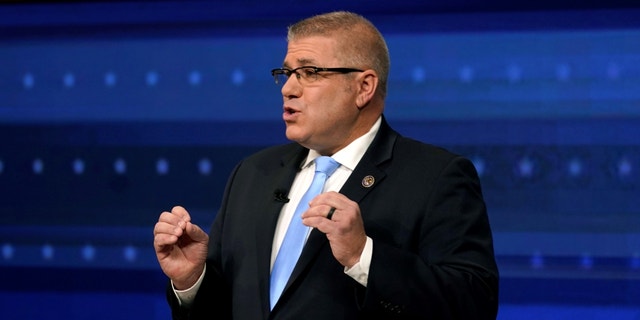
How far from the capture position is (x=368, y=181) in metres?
2.02

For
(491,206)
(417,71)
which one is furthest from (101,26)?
(491,206)

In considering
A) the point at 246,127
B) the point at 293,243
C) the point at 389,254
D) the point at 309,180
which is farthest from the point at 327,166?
the point at 246,127

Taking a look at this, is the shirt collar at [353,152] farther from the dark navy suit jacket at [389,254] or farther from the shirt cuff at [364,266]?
the shirt cuff at [364,266]

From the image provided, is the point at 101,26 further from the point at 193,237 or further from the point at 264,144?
the point at 193,237

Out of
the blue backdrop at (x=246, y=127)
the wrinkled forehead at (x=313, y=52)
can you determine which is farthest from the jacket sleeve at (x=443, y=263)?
the blue backdrop at (x=246, y=127)

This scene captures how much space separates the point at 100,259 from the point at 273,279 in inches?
69.8

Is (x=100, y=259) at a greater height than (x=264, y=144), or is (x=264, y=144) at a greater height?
(x=264, y=144)

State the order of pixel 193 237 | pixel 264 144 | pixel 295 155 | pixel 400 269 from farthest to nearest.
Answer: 1. pixel 264 144
2. pixel 295 155
3. pixel 193 237
4. pixel 400 269

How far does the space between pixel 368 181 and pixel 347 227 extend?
28cm

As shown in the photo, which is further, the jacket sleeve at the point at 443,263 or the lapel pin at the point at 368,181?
the lapel pin at the point at 368,181

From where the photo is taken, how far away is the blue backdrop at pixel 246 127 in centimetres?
332

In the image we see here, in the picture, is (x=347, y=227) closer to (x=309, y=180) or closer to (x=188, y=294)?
(x=309, y=180)

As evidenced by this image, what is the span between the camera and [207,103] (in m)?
3.58

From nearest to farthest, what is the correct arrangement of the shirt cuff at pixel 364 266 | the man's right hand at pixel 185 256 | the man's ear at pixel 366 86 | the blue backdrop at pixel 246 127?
the shirt cuff at pixel 364 266 < the man's right hand at pixel 185 256 < the man's ear at pixel 366 86 < the blue backdrop at pixel 246 127
